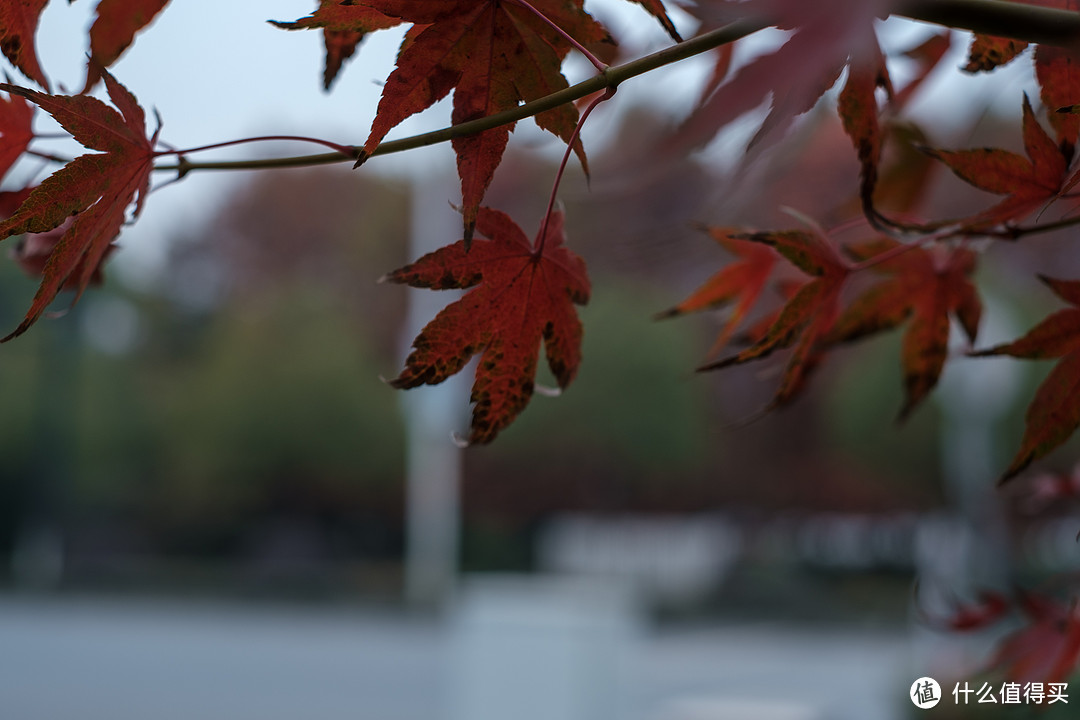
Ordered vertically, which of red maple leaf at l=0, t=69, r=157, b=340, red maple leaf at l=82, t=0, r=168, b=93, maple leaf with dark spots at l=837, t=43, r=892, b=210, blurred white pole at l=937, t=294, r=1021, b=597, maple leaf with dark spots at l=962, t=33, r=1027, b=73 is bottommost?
red maple leaf at l=0, t=69, r=157, b=340

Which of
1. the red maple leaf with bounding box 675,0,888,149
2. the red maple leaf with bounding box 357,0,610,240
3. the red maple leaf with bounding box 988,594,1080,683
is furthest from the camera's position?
the red maple leaf with bounding box 988,594,1080,683

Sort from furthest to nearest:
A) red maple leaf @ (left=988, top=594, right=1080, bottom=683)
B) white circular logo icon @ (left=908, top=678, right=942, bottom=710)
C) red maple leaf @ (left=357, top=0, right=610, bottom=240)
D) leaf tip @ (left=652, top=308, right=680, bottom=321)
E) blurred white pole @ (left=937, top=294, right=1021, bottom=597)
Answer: blurred white pole @ (left=937, top=294, right=1021, bottom=597), white circular logo icon @ (left=908, top=678, right=942, bottom=710), red maple leaf @ (left=988, top=594, right=1080, bottom=683), leaf tip @ (left=652, top=308, right=680, bottom=321), red maple leaf @ (left=357, top=0, right=610, bottom=240)

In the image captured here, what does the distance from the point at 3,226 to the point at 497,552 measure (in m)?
9.23

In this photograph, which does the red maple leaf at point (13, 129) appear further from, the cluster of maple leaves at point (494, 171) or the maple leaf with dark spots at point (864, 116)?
the maple leaf with dark spots at point (864, 116)

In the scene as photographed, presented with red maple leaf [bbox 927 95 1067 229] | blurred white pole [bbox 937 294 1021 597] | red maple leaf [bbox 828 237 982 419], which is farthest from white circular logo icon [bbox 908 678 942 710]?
blurred white pole [bbox 937 294 1021 597]

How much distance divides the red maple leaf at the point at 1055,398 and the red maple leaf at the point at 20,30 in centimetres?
33

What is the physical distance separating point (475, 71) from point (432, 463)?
8.08m

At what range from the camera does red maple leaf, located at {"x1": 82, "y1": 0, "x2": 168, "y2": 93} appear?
304 millimetres

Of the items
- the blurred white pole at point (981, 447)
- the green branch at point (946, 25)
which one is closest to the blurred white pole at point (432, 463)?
the blurred white pole at point (981, 447)

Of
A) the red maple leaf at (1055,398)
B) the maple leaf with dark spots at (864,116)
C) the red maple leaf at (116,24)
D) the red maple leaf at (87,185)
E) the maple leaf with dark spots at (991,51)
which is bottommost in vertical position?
the red maple leaf at (1055,398)

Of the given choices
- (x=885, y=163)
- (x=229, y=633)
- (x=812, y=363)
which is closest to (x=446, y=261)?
(x=812, y=363)

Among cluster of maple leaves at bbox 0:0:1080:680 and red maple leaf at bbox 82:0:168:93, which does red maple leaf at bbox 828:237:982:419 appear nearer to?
cluster of maple leaves at bbox 0:0:1080:680

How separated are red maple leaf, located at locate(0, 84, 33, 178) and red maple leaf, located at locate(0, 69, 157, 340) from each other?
0.06 m

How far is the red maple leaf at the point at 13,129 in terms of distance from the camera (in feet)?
1.02
